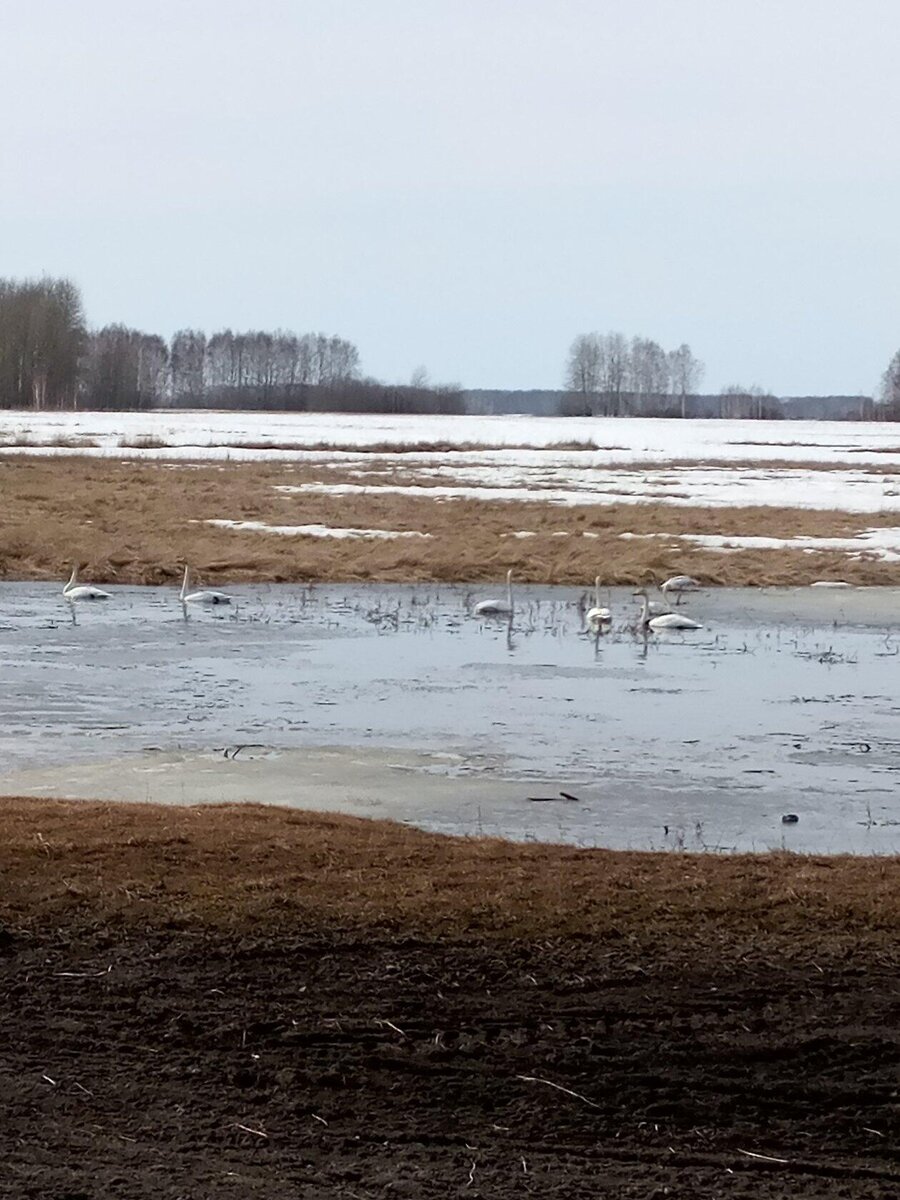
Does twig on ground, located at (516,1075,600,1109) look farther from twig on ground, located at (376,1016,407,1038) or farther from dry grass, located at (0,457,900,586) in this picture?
dry grass, located at (0,457,900,586)

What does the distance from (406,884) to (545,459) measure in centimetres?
4949

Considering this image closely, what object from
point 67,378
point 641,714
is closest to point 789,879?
point 641,714

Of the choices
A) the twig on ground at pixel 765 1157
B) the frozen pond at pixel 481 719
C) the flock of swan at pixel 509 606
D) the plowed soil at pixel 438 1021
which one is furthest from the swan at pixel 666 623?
the twig on ground at pixel 765 1157

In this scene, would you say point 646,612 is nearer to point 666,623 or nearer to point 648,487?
point 666,623

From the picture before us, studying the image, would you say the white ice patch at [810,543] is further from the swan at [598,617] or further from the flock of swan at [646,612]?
the swan at [598,617]

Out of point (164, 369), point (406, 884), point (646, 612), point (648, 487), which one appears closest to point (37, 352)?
point (164, 369)

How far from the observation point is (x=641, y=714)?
12344 millimetres

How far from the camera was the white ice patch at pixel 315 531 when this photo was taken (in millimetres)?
27484

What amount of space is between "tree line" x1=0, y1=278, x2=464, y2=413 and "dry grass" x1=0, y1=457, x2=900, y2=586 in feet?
295

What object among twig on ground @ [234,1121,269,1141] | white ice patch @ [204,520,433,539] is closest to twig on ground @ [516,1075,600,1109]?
twig on ground @ [234,1121,269,1141]

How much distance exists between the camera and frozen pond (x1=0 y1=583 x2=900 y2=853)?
9383 millimetres

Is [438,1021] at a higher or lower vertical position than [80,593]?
lower

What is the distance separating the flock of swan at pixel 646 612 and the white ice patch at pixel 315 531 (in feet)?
22.0

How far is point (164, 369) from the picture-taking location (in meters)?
166
